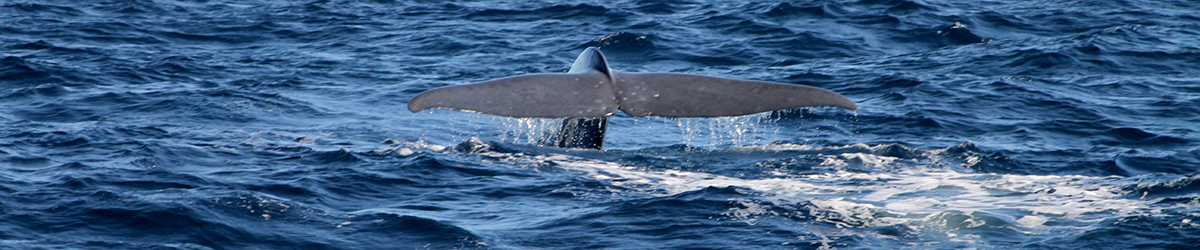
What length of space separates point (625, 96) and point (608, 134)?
527 cm

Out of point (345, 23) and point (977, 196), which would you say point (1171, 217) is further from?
point (345, 23)

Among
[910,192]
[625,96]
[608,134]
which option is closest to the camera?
[625,96]

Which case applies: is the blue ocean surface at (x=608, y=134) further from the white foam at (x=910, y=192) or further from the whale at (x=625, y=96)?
the whale at (x=625, y=96)

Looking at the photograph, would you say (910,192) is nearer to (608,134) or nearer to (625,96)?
(625,96)

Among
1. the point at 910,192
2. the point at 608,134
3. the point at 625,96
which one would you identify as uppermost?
the point at 625,96

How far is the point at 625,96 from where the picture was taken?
802 centimetres

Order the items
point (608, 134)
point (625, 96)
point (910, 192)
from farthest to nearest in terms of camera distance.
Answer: point (608, 134) → point (910, 192) → point (625, 96)

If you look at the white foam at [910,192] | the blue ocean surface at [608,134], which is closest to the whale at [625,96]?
the blue ocean surface at [608,134]

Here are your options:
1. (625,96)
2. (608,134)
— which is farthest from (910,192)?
(608,134)

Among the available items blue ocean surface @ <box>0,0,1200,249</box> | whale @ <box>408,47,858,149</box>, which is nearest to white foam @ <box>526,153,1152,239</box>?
blue ocean surface @ <box>0,0,1200,249</box>

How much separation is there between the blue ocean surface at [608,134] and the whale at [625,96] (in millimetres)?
905

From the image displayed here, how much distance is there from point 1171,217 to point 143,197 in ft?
24.6

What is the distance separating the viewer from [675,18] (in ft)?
76.4

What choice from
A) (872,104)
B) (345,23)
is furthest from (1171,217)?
(345,23)
